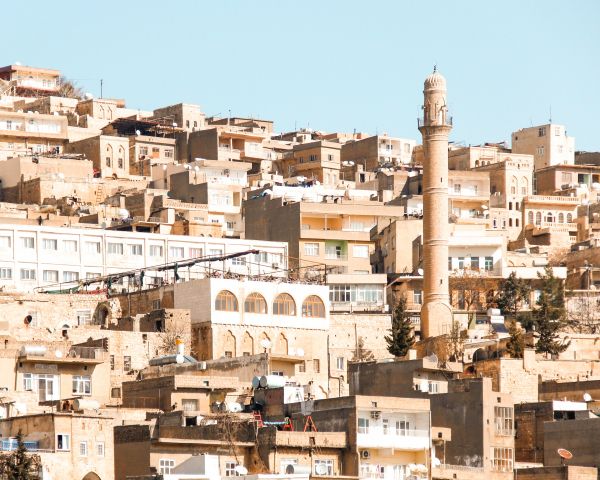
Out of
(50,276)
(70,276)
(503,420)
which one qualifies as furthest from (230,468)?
(70,276)

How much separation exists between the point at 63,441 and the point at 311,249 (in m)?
32.6

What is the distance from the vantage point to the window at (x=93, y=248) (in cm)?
6431

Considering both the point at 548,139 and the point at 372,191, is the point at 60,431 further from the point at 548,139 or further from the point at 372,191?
the point at 548,139

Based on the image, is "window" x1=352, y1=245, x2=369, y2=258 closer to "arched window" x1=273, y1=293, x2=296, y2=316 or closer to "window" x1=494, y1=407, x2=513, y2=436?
"arched window" x1=273, y1=293, x2=296, y2=316

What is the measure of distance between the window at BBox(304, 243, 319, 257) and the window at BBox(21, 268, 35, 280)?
10682mm

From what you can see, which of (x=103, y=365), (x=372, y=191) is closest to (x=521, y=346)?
(x=103, y=365)

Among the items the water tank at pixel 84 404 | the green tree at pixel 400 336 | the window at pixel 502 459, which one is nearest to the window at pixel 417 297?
the green tree at pixel 400 336

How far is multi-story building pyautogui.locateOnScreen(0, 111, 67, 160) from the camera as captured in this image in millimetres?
85938

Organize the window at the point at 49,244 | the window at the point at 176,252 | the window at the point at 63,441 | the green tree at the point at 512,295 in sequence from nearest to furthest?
the window at the point at 63,441 → the window at the point at 49,244 → the window at the point at 176,252 → the green tree at the point at 512,295

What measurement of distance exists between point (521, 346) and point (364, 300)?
9.59m

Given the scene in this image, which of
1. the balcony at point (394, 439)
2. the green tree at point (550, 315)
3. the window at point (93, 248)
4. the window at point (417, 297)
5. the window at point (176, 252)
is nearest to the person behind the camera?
the balcony at point (394, 439)

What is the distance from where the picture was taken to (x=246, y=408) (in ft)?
143

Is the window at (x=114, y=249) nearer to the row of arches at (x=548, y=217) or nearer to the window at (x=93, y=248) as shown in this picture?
the window at (x=93, y=248)

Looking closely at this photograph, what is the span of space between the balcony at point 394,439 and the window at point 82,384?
9.56m
